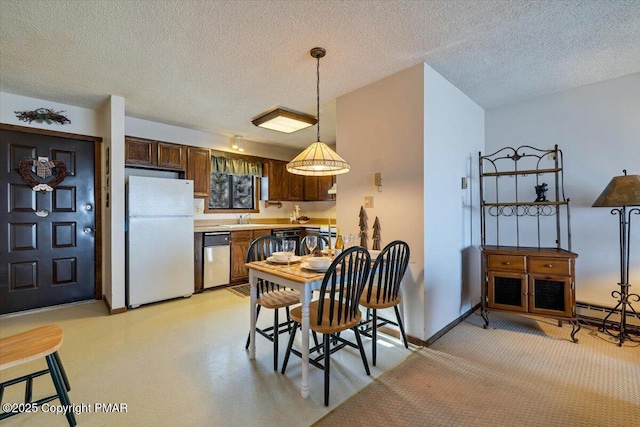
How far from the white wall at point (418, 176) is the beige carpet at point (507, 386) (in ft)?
1.36

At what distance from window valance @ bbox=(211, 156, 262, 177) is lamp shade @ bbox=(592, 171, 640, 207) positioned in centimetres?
465

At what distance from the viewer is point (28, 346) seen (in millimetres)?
1535

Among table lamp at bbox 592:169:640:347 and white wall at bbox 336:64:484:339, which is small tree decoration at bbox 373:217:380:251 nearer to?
white wall at bbox 336:64:484:339

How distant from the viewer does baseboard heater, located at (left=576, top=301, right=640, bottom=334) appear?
275 centimetres

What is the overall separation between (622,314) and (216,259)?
15.1 feet

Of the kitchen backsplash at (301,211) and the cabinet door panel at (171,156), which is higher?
the cabinet door panel at (171,156)

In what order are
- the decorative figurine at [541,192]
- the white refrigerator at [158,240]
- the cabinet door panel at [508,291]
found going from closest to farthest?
1. the cabinet door panel at [508,291]
2. the decorative figurine at [541,192]
3. the white refrigerator at [158,240]

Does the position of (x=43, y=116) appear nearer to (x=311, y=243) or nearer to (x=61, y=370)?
(x=61, y=370)

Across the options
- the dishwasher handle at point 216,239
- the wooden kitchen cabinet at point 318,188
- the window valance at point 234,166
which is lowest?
the dishwasher handle at point 216,239

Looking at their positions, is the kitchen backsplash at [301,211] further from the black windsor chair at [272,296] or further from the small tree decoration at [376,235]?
the small tree decoration at [376,235]

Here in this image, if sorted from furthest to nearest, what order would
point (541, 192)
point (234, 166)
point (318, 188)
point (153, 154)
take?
point (318, 188) < point (234, 166) < point (153, 154) < point (541, 192)

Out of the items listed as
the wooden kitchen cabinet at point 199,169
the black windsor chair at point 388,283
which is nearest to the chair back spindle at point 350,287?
the black windsor chair at point 388,283

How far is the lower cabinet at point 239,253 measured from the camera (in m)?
4.48

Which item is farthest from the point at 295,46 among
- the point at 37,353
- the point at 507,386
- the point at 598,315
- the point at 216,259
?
the point at 598,315
